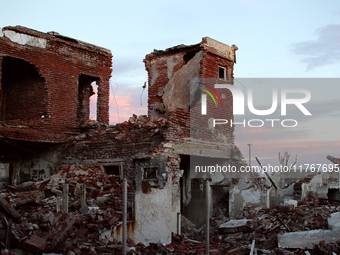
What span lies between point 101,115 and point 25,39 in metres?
4.46

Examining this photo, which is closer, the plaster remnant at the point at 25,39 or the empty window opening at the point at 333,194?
the plaster remnant at the point at 25,39

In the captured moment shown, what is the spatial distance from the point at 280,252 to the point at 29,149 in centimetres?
1019

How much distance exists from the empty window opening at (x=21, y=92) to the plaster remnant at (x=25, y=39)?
773mm

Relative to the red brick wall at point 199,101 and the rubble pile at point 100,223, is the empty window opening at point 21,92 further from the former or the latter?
the red brick wall at point 199,101

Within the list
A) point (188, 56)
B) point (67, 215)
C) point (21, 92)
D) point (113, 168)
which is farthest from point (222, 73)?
point (67, 215)

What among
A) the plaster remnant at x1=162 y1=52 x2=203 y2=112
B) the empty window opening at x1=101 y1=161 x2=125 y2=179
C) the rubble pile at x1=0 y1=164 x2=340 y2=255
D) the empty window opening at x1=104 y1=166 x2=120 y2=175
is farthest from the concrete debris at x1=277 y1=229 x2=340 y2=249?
the plaster remnant at x1=162 y1=52 x2=203 y2=112

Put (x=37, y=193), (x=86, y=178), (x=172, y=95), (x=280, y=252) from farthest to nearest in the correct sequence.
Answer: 1. (x=172, y=95)
2. (x=86, y=178)
3. (x=37, y=193)
4. (x=280, y=252)

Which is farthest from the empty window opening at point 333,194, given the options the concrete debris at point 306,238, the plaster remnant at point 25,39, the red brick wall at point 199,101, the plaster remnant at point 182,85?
the plaster remnant at point 25,39

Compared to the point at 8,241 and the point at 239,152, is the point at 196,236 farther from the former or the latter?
the point at 8,241

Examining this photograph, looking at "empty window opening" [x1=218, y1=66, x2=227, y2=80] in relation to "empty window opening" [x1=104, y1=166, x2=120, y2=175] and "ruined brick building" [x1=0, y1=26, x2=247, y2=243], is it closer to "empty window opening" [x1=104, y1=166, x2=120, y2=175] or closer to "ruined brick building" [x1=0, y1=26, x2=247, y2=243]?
"ruined brick building" [x1=0, y1=26, x2=247, y2=243]

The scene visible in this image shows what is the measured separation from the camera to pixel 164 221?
9.60 metres

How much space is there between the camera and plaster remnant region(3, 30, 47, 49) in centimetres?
1403

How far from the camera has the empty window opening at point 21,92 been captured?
1526 cm

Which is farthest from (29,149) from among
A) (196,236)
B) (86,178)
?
(196,236)
